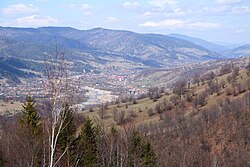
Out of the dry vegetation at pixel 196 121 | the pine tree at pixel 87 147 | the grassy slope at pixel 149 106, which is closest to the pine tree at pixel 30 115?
the pine tree at pixel 87 147

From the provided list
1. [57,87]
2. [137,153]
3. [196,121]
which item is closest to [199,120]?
[196,121]

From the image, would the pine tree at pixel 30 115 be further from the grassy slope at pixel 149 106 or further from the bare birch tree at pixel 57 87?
the grassy slope at pixel 149 106

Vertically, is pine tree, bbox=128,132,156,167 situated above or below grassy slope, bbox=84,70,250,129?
above

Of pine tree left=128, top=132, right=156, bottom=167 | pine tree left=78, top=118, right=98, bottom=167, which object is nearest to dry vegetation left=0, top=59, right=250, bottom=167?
pine tree left=128, top=132, right=156, bottom=167

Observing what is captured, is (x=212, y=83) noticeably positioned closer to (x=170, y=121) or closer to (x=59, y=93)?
(x=170, y=121)

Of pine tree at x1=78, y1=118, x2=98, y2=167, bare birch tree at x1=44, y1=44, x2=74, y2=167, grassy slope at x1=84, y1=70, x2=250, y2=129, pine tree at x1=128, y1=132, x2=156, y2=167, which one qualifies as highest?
bare birch tree at x1=44, y1=44, x2=74, y2=167

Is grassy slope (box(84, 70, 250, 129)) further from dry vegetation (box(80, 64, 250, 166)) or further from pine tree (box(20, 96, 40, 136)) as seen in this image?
pine tree (box(20, 96, 40, 136))

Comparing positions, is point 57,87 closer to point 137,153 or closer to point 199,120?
point 137,153

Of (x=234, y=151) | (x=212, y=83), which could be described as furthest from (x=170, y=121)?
(x=212, y=83)
